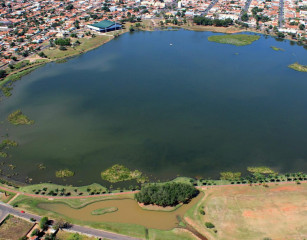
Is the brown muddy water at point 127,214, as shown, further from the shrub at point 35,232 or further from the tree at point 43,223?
the shrub at point 35,232

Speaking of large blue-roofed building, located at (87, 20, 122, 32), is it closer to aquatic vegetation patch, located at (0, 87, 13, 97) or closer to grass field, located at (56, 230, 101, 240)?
aquatic vegetation patch, located at (0, 87, 13, 97)

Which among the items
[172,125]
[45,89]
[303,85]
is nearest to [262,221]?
[172,125]

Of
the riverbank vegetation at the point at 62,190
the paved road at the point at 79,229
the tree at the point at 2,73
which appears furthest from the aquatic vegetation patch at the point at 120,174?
the tree at the point at 2,73

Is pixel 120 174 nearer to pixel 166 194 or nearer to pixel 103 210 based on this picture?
pixel 103 210

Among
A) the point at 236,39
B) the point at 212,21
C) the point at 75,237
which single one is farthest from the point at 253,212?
the point at 212,21

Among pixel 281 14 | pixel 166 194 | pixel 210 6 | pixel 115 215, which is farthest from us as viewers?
pixel 210 6

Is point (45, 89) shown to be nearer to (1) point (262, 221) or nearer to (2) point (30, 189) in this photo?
(2) point (30, 189)
